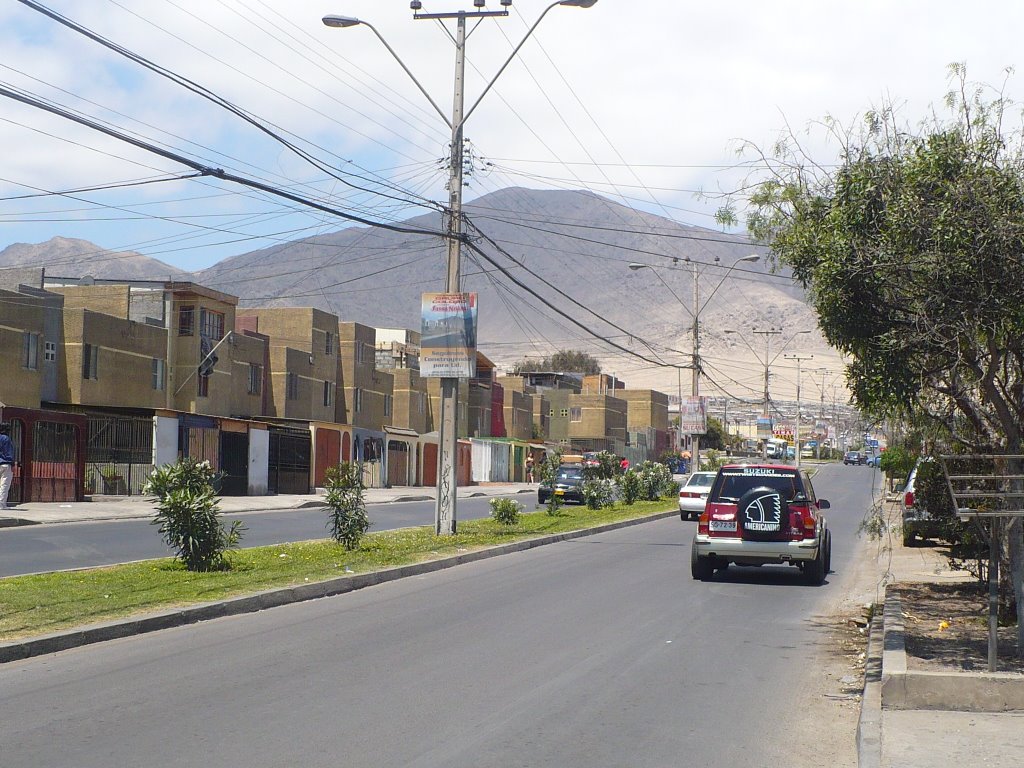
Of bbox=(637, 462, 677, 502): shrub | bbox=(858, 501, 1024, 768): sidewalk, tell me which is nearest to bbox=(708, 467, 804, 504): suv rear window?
bbox=(858, 501, 1024, 768): sidewalk

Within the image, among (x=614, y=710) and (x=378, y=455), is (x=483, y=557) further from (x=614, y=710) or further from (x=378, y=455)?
(x=378, y=455)

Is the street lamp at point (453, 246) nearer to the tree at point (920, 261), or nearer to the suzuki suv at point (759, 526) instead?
the suzuki suv at point (759, 526)

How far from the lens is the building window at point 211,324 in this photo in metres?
56.0

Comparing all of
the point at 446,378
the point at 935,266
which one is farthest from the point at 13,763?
the point at 446,378

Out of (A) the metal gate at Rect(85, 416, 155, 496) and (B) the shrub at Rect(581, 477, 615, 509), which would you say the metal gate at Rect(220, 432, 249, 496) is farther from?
(B) the shrub at Rect(581, 477, 615, 509)

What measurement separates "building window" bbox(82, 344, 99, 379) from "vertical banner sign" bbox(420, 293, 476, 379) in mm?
29012

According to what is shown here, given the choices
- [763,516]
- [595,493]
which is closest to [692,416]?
[595,493]

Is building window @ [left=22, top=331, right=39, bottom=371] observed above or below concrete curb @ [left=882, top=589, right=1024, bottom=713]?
above

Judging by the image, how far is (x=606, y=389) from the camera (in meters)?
138

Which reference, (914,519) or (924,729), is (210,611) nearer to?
(924,729)

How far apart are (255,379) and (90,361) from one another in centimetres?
1334

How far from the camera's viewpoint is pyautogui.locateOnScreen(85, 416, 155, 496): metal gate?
3981cm

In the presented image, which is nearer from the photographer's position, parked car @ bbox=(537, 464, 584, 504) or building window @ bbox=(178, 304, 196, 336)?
parked car @ bbox=(537, 464, 584, 504)

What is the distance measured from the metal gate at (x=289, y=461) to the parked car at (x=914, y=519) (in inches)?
1251
